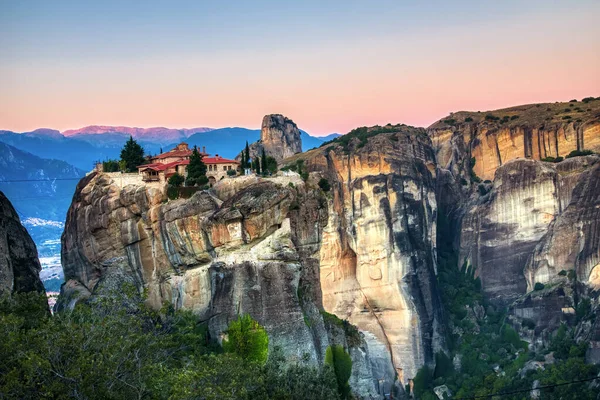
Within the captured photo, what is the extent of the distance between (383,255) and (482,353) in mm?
11540

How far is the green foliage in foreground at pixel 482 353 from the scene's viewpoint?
232 feet

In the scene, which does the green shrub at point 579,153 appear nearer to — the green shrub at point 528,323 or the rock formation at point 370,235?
the rock formation at point 370,235

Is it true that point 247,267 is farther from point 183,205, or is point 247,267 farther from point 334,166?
point 334,166

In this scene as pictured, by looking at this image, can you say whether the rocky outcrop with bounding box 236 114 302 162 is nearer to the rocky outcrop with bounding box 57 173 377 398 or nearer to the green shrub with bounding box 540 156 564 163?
the green shrub with bounding box 540 156 564 163

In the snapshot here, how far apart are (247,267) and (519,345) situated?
1465 inches

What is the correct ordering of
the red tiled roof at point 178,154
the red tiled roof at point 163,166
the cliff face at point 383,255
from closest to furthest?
the red tiled roof at point 163,166 < the red tiled roof at point 178,154 < the cliff face at point 383,255

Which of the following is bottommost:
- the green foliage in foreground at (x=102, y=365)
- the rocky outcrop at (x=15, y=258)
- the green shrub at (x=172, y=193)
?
the green foliage in foreground at (x=102, y=365)

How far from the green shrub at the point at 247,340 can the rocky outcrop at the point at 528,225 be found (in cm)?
3971

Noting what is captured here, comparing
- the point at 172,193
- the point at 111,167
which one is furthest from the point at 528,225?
the point at 172,193

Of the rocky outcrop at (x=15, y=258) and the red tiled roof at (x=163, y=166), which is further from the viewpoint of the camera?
the red tiled roof at (x=163, y=166)

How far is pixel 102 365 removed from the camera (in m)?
33.1

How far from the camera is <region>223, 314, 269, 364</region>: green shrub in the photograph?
168 ft

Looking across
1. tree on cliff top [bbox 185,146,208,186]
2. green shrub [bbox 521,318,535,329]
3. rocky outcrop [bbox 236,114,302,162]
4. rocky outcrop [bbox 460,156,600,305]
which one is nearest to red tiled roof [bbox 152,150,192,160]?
tree on cliff top [bbox 185,146,208,186]

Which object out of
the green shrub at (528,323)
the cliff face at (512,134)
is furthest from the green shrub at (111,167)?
the cliff face at (512,134)
